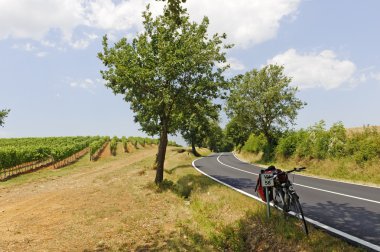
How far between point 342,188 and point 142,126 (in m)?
13.4

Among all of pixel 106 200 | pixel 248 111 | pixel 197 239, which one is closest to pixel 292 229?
pixel 197 239

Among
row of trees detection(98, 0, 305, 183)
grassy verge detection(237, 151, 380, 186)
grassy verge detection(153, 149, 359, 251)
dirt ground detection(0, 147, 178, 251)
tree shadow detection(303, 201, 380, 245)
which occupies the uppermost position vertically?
row of trees detection(98, 0, 305, 183)

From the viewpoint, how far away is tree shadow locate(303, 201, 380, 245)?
7530 millimetres

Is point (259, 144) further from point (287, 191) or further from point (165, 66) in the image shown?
point (287, 191)

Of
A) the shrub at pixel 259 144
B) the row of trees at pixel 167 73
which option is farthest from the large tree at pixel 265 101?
the row of trees at pixel 167 73

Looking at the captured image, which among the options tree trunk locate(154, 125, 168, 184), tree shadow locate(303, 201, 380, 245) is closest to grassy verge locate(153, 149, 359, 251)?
tree shadow locate(303, 201, 380, 245)

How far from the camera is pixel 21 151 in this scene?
36.3m

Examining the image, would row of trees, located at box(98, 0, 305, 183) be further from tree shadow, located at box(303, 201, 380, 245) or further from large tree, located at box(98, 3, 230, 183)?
tree shadow, located at box(303, 201, 380, 245)

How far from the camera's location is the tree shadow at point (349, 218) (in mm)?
7530

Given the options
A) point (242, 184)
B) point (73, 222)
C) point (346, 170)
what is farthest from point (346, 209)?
point (346, 170)

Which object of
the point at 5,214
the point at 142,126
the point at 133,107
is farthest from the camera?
the point at 142,126

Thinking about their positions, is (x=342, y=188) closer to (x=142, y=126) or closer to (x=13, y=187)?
(x=142, y=126)

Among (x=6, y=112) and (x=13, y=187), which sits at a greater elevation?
(x=6, y=112)

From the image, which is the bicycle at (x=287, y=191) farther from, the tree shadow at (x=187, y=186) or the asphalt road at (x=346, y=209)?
the tree shadow at (x=187, y=186)
